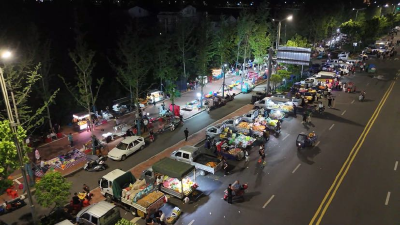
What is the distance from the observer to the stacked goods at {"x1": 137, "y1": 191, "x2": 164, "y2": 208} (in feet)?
62.6

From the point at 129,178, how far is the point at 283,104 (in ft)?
84.0

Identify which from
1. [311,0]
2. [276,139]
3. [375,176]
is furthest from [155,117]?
[311,0]

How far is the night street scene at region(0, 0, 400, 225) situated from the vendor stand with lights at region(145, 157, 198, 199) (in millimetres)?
118

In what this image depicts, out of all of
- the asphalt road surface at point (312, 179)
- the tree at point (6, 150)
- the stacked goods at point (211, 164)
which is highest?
the tree at point (6, 150)

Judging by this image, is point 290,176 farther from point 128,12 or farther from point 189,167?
point 128,12

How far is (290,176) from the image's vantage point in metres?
24.1

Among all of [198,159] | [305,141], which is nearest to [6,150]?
[198,159]

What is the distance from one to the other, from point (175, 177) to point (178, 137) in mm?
11970

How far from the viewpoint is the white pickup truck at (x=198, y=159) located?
24.0 m

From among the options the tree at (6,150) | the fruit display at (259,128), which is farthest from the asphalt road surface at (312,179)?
the tree at (6,150)

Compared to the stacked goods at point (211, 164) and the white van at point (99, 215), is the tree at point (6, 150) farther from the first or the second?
the stacked goods at point (211, 164)

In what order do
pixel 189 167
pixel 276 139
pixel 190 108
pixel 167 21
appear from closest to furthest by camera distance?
pixel 189 167 < pixel 276 139 < pixel 190 108 < pixel 167 21

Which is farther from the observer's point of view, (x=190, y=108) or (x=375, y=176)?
(x=190, y=108)

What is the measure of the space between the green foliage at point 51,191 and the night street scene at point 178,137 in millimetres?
64
